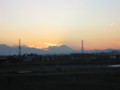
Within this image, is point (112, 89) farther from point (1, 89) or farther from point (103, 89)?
point (1, 89)

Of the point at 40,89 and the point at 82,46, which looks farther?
the point at 82,46

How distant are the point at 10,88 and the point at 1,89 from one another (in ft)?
2.30

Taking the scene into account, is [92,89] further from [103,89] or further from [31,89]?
[31,89]

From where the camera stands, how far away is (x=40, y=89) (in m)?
16.5

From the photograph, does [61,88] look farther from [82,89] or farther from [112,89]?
[112,89]

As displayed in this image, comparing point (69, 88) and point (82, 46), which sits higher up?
point (82, 46)

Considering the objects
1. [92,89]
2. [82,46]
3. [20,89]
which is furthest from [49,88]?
[82,46]

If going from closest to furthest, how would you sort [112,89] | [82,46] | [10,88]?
[112,89], [10,88], [82,46]

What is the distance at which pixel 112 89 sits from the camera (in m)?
15.9

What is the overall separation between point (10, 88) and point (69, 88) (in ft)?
14.7

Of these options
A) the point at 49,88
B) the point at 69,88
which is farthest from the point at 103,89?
the point at 49,88

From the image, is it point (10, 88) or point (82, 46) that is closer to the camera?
point (10, 88)

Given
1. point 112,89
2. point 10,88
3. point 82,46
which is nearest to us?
point 112,89

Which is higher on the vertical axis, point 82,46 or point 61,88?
point 82,46
